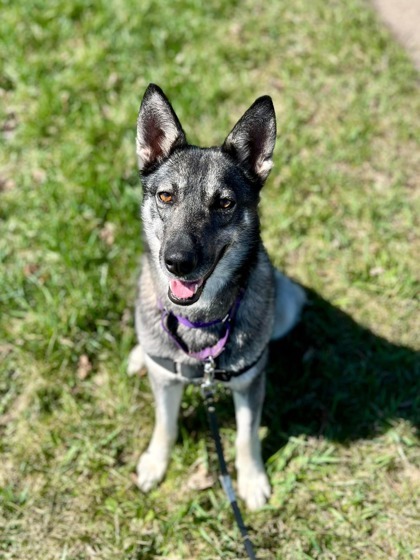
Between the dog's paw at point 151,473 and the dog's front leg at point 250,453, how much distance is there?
507mm

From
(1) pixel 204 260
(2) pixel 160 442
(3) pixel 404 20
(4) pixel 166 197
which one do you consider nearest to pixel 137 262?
(2) pixel 160 442

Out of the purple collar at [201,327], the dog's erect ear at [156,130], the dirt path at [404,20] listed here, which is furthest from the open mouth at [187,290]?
the dirt path at [404,20]

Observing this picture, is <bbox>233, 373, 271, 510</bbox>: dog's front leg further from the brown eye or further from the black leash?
the brown eye

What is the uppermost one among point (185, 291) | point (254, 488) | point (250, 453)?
point (185, 291)

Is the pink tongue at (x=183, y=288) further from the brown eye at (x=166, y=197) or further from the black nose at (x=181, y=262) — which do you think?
the brown eye at (x=166, y=197)

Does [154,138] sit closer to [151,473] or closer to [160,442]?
[160,442]

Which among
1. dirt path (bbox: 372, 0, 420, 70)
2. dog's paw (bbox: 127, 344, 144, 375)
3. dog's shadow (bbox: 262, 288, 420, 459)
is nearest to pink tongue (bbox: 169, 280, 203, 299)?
dog's paw (bbox: 127, 344, 144, 375)

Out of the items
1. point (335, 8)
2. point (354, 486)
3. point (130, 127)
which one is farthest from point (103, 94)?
point (354, 486)

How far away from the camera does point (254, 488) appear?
3.76 m

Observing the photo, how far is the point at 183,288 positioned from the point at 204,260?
0.21 metres

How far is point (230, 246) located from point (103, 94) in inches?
138

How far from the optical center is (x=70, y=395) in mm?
4125

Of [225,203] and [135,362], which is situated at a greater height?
[225,203]

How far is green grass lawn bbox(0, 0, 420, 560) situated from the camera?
3.71m
